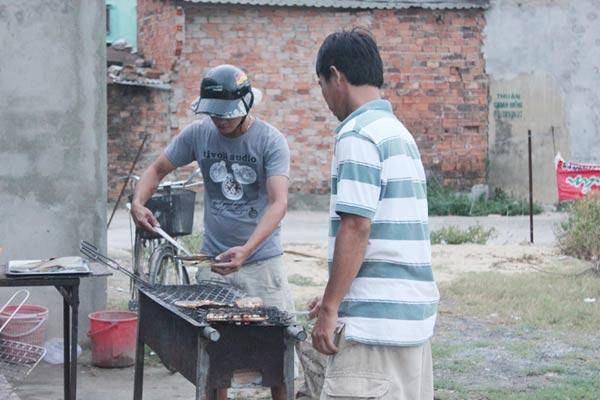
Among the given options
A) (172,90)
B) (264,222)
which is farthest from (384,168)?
(172,90)

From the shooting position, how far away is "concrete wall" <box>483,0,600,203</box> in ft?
63.5

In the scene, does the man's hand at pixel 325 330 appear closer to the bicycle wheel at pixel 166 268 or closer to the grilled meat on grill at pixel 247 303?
the grilled meat on grill at pixel 247 303

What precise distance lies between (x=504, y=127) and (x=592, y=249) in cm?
854

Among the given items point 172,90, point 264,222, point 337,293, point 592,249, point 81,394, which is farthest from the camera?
point 172,90

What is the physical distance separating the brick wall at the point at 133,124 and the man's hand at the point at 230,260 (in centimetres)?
1384

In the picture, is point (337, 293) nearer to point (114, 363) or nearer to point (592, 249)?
point (114, 363)

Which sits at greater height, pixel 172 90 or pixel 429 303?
pixel 172 90

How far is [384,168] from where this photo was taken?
3.57 m

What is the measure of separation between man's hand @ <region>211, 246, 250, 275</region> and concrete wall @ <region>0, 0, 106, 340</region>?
2.39 meters

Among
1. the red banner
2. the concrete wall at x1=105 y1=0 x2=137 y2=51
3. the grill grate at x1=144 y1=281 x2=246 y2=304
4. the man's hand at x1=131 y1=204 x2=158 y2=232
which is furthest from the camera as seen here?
the concrete wall at x1=105 y1=0 x2=137 y2=51

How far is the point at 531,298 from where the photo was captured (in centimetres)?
955

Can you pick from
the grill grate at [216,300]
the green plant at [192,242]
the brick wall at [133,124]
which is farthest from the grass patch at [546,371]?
the brick wall at [133,124]

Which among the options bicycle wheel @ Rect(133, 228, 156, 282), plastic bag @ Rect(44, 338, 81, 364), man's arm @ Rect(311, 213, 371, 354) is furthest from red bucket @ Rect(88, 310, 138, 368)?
man's arm @ Rect(311, 213, 371, 354)

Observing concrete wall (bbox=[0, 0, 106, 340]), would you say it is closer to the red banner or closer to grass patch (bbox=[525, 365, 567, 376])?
grass patch (bbox=[525, 365, 567, 376])
